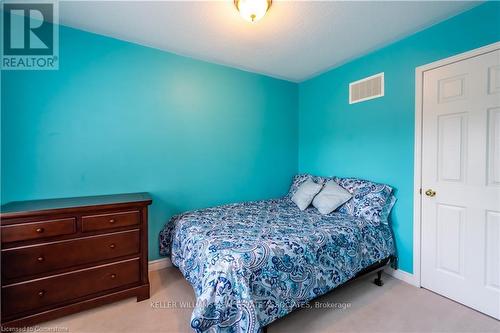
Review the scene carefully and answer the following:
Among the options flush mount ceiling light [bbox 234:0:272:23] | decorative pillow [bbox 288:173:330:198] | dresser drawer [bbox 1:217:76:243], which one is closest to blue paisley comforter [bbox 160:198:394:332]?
decorative pillow [bbox 288:173:330:198]

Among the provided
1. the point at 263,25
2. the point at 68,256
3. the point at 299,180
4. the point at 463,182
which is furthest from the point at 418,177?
the point at 68,256

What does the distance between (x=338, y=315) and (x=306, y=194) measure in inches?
51.5

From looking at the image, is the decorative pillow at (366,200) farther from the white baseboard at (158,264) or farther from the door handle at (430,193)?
the white baseboard at (158,264)

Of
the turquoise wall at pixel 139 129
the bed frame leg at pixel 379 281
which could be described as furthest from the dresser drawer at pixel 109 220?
the bed frame leg at pixel 379 281

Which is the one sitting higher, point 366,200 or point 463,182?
point 463,182

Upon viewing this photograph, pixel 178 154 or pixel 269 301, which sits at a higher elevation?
pixel 178 154

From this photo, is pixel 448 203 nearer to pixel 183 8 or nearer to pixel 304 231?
pixel 304 231

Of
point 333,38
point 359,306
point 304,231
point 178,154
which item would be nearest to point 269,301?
point 304,231

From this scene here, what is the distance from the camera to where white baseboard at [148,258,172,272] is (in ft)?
7.94

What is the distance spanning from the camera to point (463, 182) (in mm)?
1838

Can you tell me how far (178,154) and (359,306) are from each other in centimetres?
236

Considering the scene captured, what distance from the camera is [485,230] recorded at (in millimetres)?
1728

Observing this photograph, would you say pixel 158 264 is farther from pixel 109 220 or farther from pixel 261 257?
pixel 261 257

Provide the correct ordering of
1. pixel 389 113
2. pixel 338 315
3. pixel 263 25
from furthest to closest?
pixel 389 113 < pixel 263 25 < pixel 338 315
